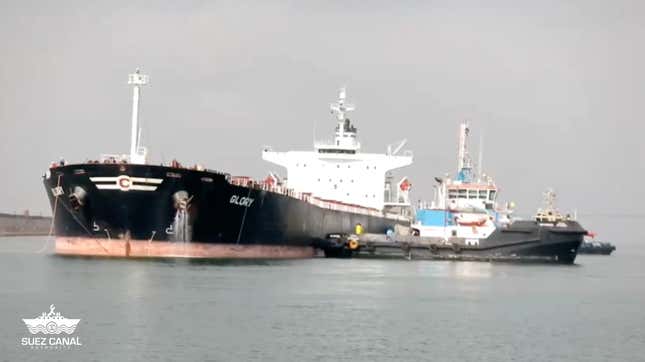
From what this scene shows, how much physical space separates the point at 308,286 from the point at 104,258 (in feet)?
38.1

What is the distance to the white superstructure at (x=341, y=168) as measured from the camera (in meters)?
79.5

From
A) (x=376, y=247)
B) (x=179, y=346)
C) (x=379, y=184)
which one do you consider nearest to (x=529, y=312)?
(x=179, y=346)

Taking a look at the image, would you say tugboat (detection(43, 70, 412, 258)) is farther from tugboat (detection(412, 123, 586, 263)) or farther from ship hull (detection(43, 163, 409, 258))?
tugboat (detection(412, 123, 586, 263))

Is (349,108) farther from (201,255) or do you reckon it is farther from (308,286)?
(308,286)

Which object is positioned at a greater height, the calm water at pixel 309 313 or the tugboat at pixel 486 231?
the tugboat at pixel 486 231

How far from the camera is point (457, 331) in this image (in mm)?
36375

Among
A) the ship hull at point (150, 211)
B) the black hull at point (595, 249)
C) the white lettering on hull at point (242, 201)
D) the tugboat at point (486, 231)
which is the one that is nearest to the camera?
the ship hull at point (150, 211)

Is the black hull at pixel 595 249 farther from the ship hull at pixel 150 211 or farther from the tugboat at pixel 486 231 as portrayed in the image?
the ship hull at pixel 150 211

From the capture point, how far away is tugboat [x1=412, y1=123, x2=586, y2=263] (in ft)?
223

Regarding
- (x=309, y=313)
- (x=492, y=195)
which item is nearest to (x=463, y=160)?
(x=492, y=195)

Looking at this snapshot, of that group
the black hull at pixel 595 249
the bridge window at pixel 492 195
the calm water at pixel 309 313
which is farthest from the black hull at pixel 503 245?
the black hull at pixel 595 249

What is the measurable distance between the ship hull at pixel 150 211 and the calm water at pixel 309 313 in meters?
1.17

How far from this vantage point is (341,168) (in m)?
80.3
